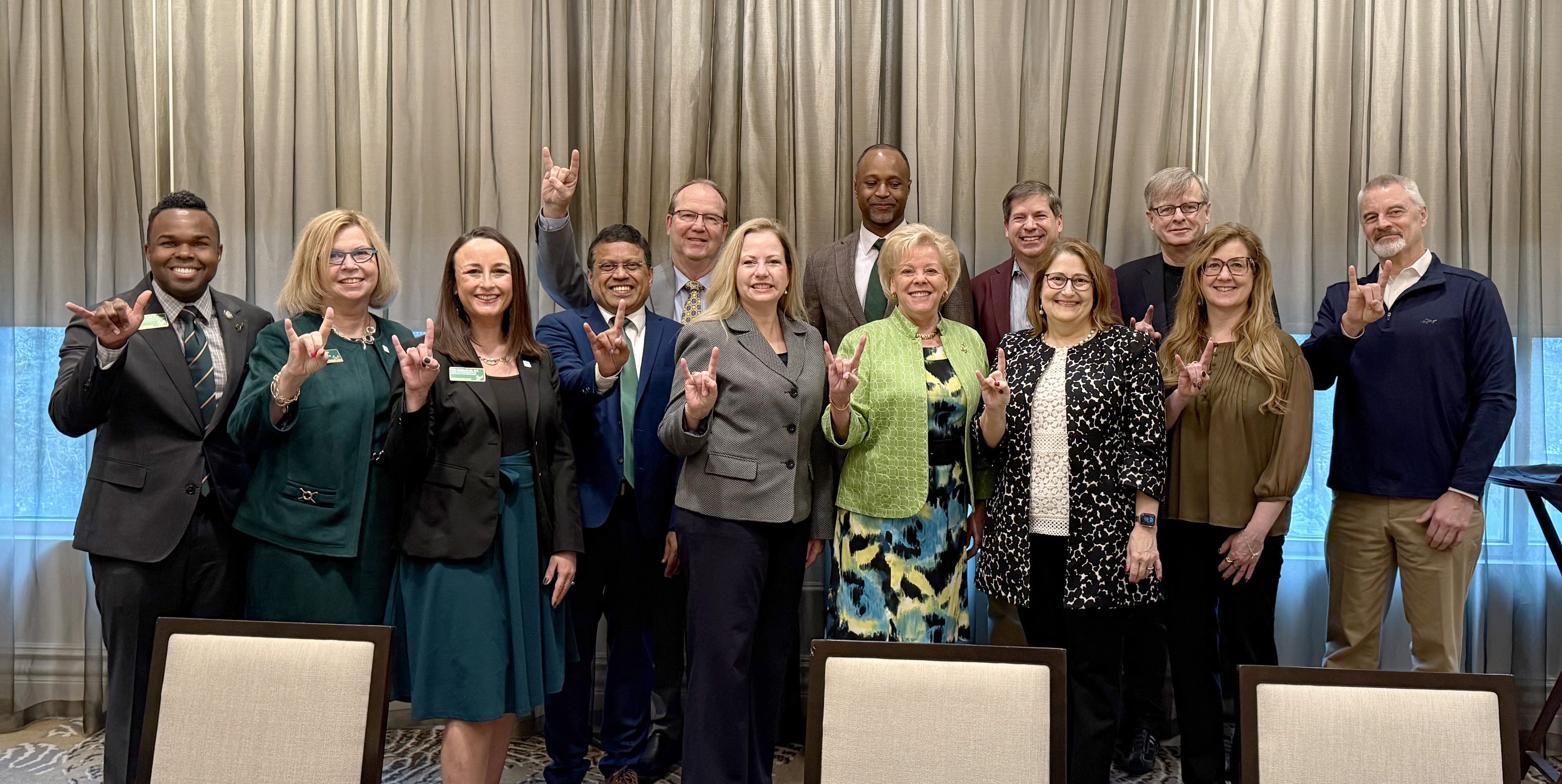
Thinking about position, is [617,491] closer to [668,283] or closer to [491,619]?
[491,619]

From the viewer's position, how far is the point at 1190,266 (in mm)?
2910

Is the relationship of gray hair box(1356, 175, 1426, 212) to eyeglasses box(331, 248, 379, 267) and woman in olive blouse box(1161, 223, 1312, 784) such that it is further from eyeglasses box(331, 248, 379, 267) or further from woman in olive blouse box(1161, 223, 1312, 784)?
eyeglasses box(331, 248, 379, 267)

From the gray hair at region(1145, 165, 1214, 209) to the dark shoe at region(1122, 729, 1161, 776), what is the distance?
1795mm

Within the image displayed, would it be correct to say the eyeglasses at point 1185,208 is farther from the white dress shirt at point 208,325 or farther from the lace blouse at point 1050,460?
the white dress shirt at point 208,325

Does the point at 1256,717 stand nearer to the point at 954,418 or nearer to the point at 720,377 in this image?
the point at 954,418

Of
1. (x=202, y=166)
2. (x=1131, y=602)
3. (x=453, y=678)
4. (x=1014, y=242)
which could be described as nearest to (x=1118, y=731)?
(x=1131, y=602)

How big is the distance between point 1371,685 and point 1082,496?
1047mm

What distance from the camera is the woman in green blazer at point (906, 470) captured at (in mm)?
2611

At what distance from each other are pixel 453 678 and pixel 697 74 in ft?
A: 7.68

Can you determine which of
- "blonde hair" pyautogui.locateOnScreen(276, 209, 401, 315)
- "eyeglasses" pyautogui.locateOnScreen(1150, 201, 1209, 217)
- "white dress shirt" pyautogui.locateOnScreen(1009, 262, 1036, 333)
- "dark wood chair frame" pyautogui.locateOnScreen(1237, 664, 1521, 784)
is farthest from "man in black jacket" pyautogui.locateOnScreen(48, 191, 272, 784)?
"eyeglasses" pyautogui.locateOnScreen(1150, 201, 1209, 217)

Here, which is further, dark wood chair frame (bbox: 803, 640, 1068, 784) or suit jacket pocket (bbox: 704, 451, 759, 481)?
suit jacket pocket (bbox: 704, 451, 759, 481)

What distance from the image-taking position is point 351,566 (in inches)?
99.1

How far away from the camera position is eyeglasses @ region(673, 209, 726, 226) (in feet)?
10.5

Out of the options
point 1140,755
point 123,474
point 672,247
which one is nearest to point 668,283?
point 672,247
